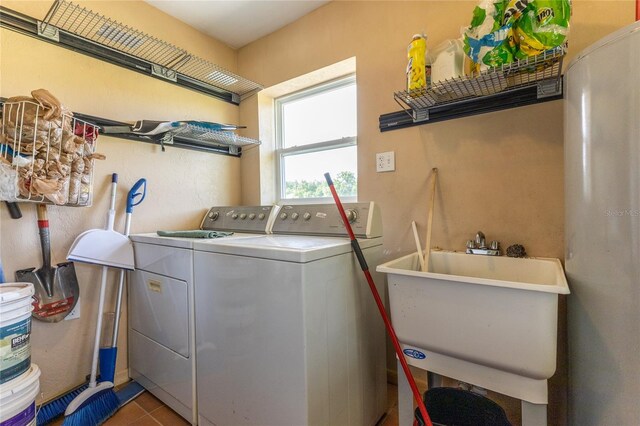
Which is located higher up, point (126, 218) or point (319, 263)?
point (126, 218)

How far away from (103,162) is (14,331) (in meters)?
0.99

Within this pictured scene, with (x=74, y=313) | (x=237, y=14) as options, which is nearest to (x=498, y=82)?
(x=237, y=14)

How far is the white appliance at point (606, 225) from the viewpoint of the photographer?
2.53 feet

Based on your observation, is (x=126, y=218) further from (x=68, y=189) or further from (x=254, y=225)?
(x=254, y=225)

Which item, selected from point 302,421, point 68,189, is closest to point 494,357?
point 302,421

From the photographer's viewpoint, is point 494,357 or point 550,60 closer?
point 494,357

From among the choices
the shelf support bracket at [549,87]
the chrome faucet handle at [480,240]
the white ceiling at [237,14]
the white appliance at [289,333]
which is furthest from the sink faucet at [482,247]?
the white ceiling at [237,14]

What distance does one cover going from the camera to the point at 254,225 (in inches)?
74.2

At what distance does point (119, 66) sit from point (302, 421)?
221 centimetres

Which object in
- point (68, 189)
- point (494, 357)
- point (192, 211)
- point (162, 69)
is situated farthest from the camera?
point (192, 211)

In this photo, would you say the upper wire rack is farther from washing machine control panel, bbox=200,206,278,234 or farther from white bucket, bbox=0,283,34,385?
white bucket, bbox=0,283,34,385

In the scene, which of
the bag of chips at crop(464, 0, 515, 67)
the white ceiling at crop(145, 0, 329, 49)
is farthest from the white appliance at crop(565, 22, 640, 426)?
the white ceiling at crop(145, 0, 329, 49)

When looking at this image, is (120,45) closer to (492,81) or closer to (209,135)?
(209,135)

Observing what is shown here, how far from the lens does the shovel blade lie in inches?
55.7
